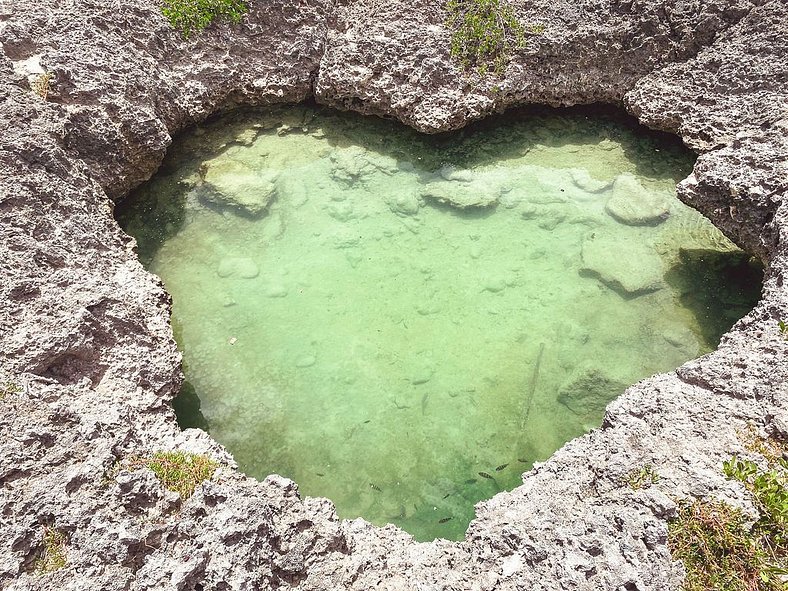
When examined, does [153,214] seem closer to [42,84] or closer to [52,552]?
[42,84]

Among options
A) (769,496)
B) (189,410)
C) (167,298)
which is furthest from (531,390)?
(167,298)

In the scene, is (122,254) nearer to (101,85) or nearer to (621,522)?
(101,85)

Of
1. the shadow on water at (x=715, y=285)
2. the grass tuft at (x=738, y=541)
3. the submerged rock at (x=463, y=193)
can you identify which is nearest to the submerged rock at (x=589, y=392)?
the shadow on water at (x=715, y=285)

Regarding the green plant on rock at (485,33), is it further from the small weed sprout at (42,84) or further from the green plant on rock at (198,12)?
the small weed sprout at (42,84)

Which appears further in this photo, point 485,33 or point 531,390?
point 485,33

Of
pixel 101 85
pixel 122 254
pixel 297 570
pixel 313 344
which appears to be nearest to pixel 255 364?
pixel 313 344

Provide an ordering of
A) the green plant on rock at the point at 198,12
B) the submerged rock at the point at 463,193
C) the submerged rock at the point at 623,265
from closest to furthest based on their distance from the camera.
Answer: the submerged rock at the point at 623,265 → the submerged rock at the point at 463,193 → the green plant on rock at the point at 198,12
